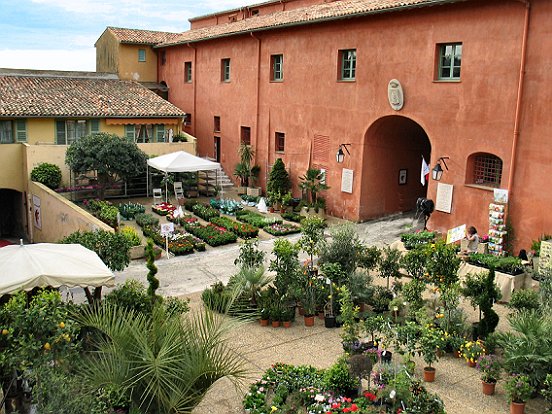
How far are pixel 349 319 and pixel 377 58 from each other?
12.9 metres

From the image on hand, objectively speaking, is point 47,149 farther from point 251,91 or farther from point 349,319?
point 349,319

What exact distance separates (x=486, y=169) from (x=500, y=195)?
4.68 feet

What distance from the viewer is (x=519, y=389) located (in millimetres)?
9148

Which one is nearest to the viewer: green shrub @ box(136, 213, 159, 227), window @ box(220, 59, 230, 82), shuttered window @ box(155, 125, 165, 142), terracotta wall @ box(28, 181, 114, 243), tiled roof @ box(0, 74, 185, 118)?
terracotta wall @ box(28, 181, 114, 243)

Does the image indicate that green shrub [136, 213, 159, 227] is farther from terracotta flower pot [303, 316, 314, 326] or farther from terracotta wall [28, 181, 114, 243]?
terracotta flower pot [303, 316, 314, 326]

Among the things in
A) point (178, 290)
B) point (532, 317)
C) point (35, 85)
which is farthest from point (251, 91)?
point (532, 317)

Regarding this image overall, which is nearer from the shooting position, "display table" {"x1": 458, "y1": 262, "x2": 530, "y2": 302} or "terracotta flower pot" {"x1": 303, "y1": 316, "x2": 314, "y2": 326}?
"terracotta flower pot" {"x1": 303, "y1": 316, "x2": 314, "y2": 326}

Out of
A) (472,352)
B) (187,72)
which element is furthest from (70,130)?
(472,352)

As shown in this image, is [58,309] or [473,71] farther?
[473,71]

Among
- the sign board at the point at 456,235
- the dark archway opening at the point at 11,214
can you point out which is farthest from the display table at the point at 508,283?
the dark archway opening at the point at 11,214

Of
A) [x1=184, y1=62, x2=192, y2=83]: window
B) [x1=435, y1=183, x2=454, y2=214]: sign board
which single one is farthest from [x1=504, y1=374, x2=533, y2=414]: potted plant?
[x1=184, y1=62, x2=192, y2=83]: window

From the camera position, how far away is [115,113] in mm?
28469

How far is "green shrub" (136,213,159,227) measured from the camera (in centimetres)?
2174

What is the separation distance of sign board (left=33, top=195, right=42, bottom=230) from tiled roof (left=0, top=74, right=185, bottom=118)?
404cm
